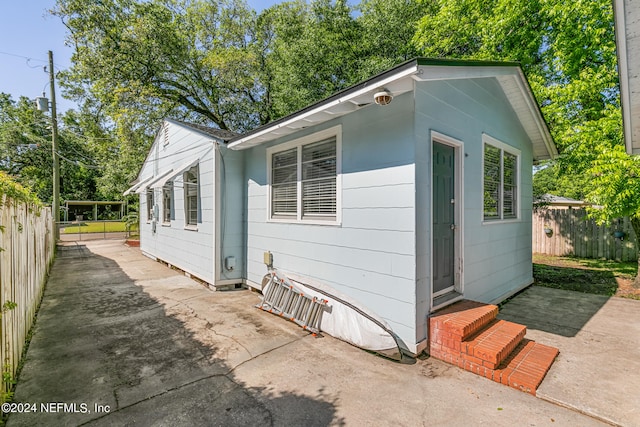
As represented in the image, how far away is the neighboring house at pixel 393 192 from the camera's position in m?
3.29

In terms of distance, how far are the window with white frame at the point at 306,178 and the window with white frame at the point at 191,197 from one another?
272cm

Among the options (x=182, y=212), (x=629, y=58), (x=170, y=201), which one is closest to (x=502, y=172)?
(x=629, y=58)

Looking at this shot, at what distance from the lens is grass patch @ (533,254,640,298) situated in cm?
630

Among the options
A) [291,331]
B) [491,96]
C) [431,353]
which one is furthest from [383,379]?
[491,96]

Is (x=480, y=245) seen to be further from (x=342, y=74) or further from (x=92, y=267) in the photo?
(x=342, y=74)

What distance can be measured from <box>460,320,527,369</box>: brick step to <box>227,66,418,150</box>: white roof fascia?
112 inches

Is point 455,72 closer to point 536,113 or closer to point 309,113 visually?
point 309,113

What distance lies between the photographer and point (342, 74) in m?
14.0

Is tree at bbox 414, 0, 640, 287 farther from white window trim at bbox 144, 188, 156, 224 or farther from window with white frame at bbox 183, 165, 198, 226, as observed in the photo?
white window trim at bbox 144, 188, 156, 224

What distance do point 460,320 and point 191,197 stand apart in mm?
6641

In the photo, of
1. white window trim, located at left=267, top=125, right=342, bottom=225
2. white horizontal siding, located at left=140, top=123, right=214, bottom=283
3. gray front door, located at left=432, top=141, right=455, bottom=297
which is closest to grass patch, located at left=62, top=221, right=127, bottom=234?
white horizontal siding, located at left=140, top=123, right=214, bottom=283

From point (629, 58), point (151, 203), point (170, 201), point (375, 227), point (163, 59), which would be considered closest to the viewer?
point (629, 58)

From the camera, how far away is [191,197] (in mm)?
7445

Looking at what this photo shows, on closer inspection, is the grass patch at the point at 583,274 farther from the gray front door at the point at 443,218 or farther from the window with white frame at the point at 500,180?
the gray front door at the point at 443,218
